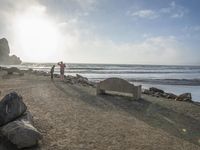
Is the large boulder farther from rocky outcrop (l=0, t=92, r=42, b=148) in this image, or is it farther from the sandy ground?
rocky outcrop (l=0, t=92, r=42, b=148)

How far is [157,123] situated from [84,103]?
13.9ft

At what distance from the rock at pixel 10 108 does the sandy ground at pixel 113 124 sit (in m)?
0.91

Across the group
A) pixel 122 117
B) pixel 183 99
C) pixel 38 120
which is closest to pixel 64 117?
pixel 38 120

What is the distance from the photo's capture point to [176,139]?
8008 mm

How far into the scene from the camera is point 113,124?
9305mm

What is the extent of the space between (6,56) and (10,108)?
152m

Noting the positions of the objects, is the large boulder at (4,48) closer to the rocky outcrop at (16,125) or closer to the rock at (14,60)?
the rock at (14,60)

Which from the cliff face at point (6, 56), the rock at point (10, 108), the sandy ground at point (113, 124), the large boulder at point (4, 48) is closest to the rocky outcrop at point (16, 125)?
the rock at point (10, 108)

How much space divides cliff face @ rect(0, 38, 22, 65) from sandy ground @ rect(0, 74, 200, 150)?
142 m

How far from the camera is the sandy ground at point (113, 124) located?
7.33 metres

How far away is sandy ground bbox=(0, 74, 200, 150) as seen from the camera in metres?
7.33

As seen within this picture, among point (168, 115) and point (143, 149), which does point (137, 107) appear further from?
point (143, 149)

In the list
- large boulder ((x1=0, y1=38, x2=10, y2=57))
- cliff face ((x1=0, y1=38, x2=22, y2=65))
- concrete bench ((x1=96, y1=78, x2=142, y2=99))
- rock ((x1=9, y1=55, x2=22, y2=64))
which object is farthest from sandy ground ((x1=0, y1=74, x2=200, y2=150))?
rock ((x1=9, y1=55, x2=22, y2=64))

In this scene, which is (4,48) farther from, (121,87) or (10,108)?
(10,108)
